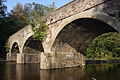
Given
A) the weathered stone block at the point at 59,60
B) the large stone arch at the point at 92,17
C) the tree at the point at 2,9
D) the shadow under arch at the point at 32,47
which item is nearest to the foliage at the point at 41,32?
the large stone arch at the point at 92,17

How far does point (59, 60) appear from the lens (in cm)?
1524

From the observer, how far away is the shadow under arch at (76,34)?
1265 cm

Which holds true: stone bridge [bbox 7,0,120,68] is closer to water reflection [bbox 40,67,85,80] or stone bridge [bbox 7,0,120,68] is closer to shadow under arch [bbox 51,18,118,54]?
shadow under arch [bbox 51,18,118,54]

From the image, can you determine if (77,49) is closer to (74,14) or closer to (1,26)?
(74,14)

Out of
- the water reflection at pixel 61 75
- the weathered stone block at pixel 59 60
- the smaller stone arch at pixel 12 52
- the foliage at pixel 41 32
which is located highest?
the foliage at pixel 41 32

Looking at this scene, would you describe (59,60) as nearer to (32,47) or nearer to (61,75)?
(61,75)

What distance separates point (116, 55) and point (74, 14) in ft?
Answer: 57.5

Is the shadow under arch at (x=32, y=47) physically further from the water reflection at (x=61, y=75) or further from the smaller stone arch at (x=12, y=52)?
the water reflection at (x=61, y=75)

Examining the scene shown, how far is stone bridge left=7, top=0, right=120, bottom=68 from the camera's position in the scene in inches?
356

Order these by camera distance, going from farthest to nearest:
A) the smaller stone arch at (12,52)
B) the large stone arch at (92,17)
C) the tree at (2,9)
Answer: the tree at (2,9) < the smaller stone arch at (12,52) < the large stone arch at (92,17)

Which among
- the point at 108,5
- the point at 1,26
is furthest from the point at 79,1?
the point at 1,26

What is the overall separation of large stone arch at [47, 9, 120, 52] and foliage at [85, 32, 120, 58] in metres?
12.5

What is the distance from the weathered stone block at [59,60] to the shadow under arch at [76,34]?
491 mm

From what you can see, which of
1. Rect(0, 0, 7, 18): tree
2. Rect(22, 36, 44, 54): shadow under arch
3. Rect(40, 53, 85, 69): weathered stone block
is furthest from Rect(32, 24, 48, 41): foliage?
Rect(0, 0, 7, 18): tree
